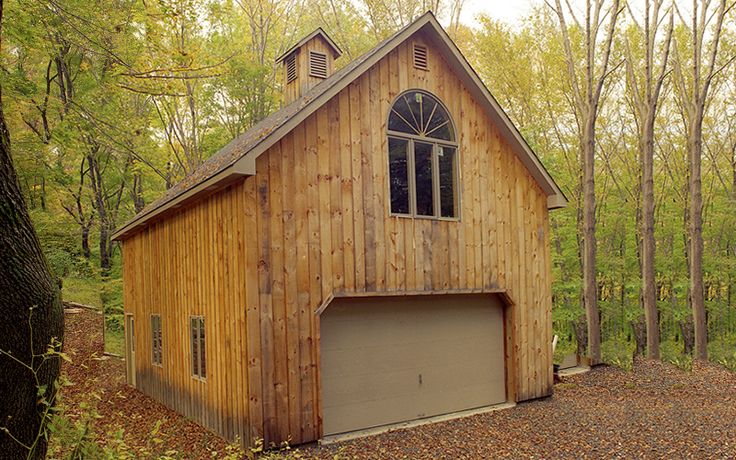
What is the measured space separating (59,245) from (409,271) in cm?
1570

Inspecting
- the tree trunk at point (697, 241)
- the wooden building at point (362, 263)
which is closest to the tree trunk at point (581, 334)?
the tree trunk at point (697, 241)

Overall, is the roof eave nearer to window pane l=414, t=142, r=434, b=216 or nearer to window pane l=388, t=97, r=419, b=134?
window pane l=388, t=97, r=419, b=134

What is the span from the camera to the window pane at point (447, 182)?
996 cm

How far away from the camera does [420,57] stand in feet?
32.4

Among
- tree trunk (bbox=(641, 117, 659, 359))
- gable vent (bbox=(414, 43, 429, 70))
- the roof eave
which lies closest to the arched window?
gable vent (bbox=(414, 43, 429, 70))

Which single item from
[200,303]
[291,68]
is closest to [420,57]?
[291,68]

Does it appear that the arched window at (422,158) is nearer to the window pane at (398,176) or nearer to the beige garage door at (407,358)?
the window pane at (398,176)

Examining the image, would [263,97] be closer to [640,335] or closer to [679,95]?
[679,95]

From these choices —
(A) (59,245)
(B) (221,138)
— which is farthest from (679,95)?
(A) (59,245)

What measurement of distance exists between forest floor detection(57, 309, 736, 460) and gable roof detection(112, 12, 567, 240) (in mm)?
3011

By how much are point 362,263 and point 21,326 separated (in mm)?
6049

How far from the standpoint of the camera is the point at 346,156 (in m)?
8.84

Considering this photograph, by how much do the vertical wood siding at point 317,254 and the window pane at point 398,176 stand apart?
197 millimetres

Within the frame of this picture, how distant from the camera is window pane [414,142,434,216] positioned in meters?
9.66
